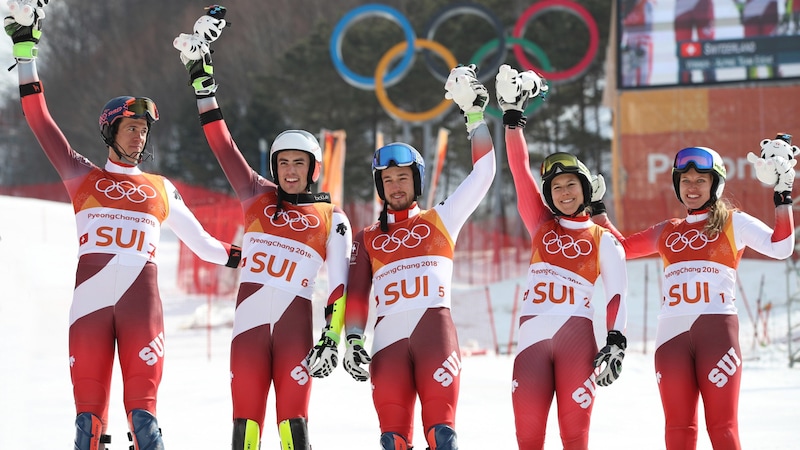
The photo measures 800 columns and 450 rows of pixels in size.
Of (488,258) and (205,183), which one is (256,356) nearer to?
(488,258)

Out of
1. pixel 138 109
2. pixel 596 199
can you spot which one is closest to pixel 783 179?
pixel 596 199

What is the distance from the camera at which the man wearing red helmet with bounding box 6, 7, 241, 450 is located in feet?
20.6

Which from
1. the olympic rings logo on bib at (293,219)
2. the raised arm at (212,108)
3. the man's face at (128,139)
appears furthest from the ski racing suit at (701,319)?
the man's face at (128,139)

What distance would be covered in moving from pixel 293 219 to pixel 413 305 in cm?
91

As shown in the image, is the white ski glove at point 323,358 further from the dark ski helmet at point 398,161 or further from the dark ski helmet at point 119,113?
the dark ski helmet at point 119,113

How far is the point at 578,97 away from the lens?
138ft

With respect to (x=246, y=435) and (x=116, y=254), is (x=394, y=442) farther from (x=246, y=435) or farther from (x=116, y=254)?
(x=116, y=254)

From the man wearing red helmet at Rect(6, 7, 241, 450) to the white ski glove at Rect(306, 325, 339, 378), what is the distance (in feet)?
3.32

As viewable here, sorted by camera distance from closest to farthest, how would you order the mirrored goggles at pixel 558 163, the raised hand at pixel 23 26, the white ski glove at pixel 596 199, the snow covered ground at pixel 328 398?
1. the mirrored goggles at pixel 558 163
2. the raised hand at pixel 23 26
3. the white ski glove at pixel 596 199
4. the snow covered ground at pixel 328 398

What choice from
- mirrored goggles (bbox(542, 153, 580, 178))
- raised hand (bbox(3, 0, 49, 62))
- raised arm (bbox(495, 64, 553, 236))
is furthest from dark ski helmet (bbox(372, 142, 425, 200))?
raised hand (bbox(3, 0, 49, 62))

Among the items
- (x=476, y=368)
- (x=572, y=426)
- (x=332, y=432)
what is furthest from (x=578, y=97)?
(x=572, y=426)

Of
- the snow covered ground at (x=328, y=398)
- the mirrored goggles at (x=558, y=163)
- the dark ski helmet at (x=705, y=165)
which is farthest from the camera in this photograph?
the snow covered ground at (x=328, y=398)

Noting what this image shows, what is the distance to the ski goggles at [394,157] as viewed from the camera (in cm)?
627

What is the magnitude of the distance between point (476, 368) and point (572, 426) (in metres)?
7.32
